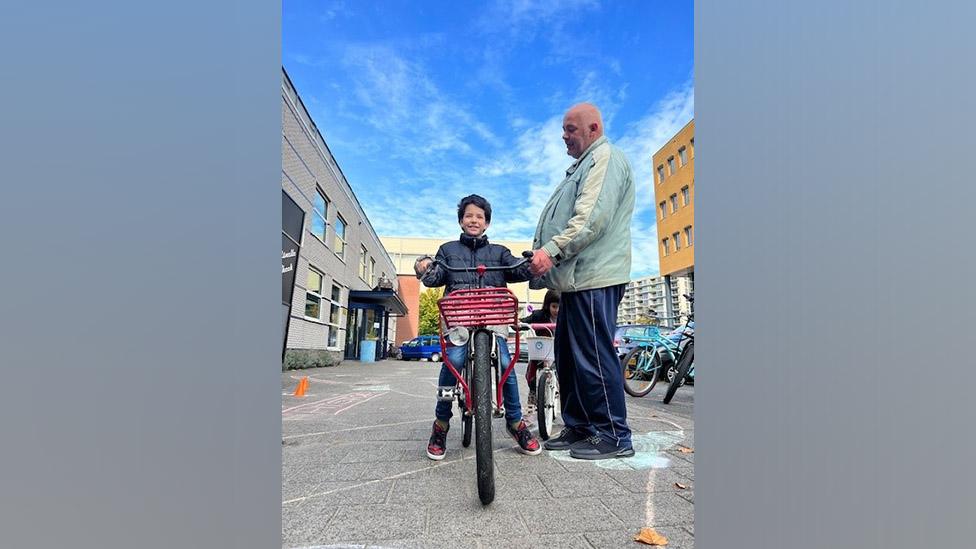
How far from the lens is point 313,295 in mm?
14234

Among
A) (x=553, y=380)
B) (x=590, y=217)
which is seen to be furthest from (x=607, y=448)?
(x=590, y=217)

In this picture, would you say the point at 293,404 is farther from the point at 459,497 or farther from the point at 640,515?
the point at 640,515

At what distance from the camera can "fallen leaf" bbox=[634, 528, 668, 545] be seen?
4.63 ft

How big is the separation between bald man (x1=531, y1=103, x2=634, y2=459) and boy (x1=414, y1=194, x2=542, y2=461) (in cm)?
25

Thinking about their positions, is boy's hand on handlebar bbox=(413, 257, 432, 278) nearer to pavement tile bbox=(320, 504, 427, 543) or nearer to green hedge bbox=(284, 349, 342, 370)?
pavement tile bbox=(320, 504, 427, 543)

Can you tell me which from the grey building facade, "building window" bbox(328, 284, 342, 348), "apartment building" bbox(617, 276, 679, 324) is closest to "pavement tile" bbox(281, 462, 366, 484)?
"apartment building" bbox(617, 276, 679, 324)

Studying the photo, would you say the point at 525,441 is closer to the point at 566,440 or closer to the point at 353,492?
the point at 566,440

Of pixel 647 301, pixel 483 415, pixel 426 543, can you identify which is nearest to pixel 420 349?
pixel 647 301

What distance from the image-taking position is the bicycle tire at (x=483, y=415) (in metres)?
1.70

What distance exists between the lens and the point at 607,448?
2.43 m

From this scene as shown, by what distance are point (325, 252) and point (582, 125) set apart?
46.0ft

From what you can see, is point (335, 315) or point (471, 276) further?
point (335, 315)

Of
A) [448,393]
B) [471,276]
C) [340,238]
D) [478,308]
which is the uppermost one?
[340,238]

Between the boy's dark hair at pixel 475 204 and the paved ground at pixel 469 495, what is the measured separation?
4.42ft
